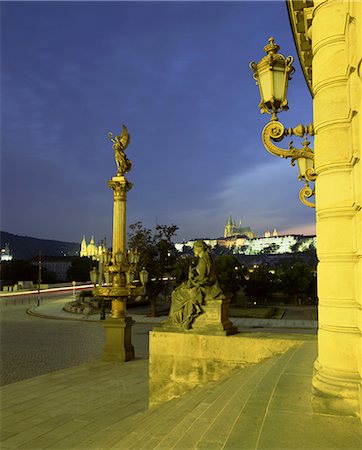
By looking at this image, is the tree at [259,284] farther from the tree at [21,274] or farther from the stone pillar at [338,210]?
the tree at [21,274]

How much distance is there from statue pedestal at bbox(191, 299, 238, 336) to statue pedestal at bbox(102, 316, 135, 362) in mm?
6577

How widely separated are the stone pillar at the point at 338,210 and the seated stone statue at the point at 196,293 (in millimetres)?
4080

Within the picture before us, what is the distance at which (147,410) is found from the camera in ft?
22.0

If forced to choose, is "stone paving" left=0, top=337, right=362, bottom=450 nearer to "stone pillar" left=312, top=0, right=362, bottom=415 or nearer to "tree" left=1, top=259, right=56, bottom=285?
"stone pillar" left=312, top=0, right=362, bottom=415

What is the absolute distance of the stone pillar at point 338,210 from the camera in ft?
13.3

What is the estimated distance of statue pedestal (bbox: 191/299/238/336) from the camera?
8.27 m

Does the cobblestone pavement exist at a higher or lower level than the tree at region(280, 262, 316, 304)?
lower

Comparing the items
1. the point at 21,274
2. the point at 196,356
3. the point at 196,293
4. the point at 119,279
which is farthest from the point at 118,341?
the point at 21,274

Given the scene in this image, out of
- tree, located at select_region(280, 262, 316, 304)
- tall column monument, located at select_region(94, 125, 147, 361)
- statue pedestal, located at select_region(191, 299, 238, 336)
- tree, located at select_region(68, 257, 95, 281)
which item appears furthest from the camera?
tree, located at select_region(68, 257, 95, 281)

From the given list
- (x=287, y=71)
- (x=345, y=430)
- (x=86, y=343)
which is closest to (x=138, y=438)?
(x=345, y=430)

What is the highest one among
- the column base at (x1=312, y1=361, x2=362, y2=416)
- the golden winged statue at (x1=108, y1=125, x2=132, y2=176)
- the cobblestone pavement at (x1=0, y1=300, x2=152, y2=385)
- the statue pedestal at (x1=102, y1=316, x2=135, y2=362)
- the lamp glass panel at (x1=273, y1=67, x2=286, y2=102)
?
the golden winged statue at (x1=108, y1=125, x2=132, y2=176)

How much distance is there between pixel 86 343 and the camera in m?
18.8

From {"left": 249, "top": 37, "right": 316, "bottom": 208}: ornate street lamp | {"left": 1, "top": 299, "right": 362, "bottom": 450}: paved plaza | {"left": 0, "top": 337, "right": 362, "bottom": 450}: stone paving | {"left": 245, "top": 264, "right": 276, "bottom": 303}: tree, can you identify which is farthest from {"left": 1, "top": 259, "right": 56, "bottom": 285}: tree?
{"left": 249, "top": 37, "right": 316, "bottom": 208}: ornate street lamp

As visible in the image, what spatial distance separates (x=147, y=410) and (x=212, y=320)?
2.36 meters
